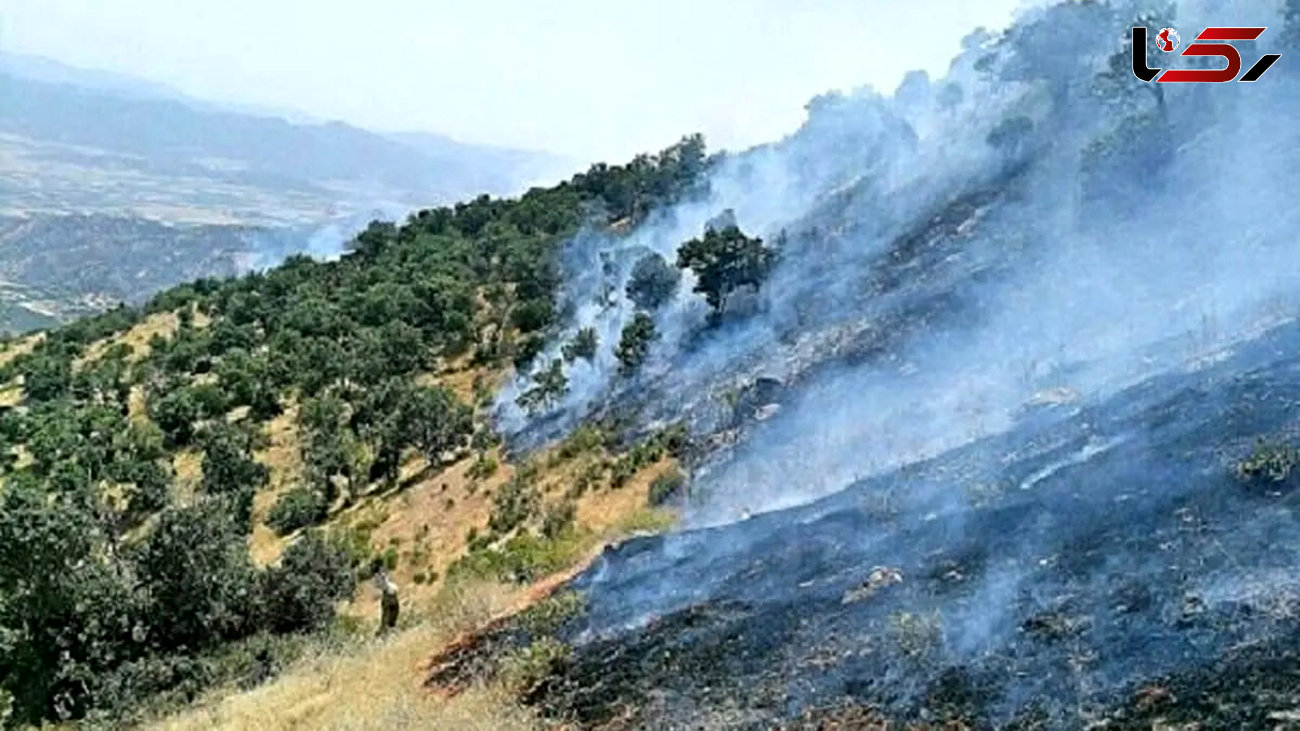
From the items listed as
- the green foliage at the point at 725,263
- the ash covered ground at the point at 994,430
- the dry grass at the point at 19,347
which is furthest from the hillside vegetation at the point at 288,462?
the green foliage at the point at 725,263

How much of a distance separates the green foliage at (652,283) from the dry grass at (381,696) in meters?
28.7

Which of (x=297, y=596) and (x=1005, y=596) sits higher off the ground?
(x=1005, y=596)

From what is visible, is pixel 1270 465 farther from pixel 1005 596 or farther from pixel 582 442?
pixel 582 442

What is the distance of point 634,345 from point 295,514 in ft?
46.3

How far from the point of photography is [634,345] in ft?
155

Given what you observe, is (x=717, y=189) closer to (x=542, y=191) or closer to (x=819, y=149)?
(x=819, y=149)

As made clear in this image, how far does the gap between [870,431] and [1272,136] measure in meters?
18.6

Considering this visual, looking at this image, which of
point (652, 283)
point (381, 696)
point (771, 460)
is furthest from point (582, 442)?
point (381, 696)

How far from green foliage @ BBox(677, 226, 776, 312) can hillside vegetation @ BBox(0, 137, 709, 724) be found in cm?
691

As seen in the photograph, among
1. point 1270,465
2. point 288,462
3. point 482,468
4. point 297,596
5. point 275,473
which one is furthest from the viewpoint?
point 288,462

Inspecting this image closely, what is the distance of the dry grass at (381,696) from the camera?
16547 millimetres

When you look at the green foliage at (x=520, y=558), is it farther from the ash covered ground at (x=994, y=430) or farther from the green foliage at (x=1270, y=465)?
the green foliage at (x=1270, y=465)

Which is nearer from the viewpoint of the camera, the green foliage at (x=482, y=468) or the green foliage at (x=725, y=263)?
the green foliage at (x=482, y=468)

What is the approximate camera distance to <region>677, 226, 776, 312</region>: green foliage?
47656mm
